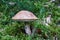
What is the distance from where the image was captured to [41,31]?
5121mm

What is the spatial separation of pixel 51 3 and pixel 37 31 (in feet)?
5.52

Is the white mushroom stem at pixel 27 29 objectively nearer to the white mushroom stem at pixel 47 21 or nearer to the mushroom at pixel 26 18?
the mushroom at pixel 26 18

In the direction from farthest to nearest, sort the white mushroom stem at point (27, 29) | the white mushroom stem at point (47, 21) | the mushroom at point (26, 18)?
the white mushroom stem at point (47, 21)
the white mushroom stem at point (27, 29)
the mushroom at point (26, 18)

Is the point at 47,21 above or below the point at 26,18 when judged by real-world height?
below

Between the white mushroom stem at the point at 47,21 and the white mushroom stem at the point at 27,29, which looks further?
the white mushroom stem at the point at 47,21

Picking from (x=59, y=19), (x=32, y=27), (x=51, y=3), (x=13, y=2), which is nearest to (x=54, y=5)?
(x=51, y=3)

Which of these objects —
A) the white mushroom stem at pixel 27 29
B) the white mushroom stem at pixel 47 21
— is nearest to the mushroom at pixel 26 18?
the white mushroom stem at pixel 27 29

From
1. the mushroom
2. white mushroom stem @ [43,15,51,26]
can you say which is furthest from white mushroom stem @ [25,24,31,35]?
white mushroom stem @ [43,15,51,26]

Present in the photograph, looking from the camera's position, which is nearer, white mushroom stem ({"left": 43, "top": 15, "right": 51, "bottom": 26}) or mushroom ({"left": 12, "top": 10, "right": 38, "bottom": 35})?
mushroom ({"left": 12, "top": 10, "right": 38, "bottom": 35})

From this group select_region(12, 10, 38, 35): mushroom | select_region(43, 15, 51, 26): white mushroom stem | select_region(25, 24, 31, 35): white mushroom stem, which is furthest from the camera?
select_region(43, 15, 51, 26): white mushroom stem

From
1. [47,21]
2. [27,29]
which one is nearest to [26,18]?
[27,29]

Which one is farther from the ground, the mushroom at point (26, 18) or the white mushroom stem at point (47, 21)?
the mushroom at point (26, 18)

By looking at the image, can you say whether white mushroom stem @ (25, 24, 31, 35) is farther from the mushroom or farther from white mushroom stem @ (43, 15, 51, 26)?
white mushroom stem @ (43, 15, 51, 26)

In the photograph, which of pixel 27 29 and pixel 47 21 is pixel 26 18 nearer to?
pixel 27 29
